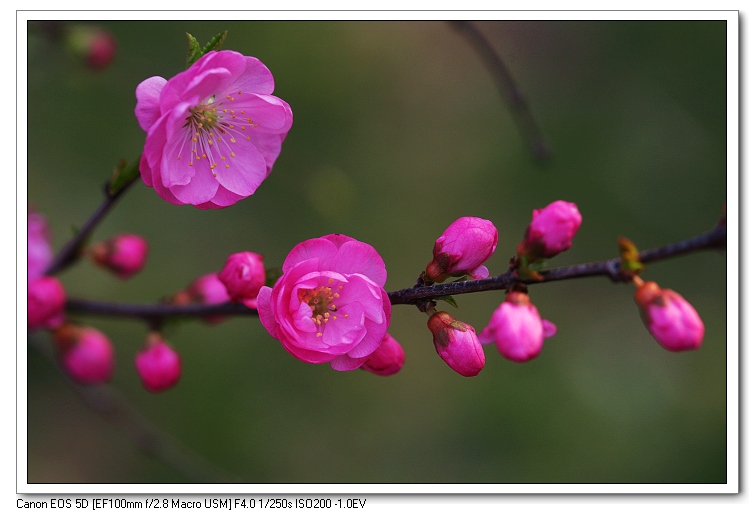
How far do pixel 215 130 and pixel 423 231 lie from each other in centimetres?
232

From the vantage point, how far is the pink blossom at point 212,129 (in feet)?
4.39

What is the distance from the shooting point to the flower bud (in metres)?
2.52

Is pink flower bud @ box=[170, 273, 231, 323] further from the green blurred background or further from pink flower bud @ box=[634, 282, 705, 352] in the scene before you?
pink flower bud @ box=[634, 282, 705, 352]

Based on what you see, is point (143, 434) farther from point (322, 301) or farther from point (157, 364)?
point (322, 301)

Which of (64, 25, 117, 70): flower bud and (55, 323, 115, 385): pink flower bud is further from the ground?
(64, 25, 117, 70): flower bud

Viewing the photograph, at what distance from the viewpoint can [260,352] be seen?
3.57m

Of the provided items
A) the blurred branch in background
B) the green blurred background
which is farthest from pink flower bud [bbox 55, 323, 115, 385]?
the green blurred background

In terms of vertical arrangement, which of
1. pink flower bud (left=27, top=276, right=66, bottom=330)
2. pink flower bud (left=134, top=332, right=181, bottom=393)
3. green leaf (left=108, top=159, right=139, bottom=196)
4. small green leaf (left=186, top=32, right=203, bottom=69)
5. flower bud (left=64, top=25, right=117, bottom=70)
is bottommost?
pink flower bud (left=134, top=332, right=181, bottom=393)

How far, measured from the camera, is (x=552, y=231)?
126 cm

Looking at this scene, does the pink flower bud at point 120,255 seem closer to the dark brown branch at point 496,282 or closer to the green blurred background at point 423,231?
the dark brown branch at point 496,282

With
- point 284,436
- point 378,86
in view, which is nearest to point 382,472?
point 284,436

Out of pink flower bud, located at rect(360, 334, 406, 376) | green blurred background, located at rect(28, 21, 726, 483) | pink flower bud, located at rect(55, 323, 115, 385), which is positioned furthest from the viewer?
green blurred background, located at rect(28, 21, 726, 483)

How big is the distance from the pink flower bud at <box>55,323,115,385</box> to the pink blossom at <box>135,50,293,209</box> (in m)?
0.93
